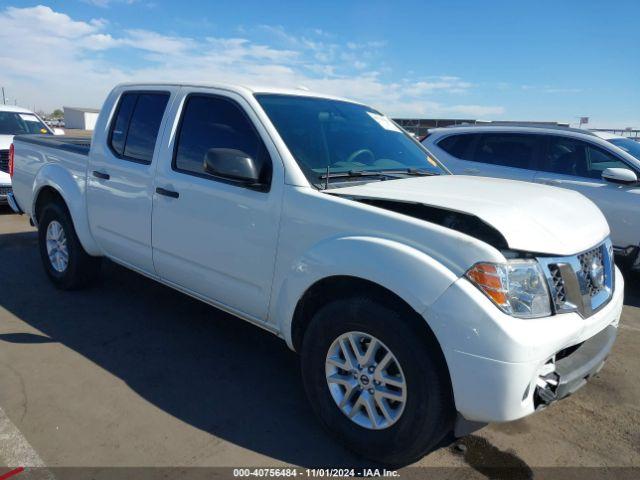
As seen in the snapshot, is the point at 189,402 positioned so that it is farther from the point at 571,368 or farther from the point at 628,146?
the point at 628,146

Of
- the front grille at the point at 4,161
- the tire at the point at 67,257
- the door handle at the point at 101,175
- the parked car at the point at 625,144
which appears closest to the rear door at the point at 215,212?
the door handle at the point at 101,175

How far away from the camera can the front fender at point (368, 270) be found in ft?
7.41

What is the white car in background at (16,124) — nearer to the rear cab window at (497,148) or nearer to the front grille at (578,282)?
the rear cab window at (497,148)

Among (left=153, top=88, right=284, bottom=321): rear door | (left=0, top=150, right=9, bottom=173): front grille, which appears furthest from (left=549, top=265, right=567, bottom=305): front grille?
(left=0, top=150, right=9, bottom=173): front grille

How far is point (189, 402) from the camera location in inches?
122

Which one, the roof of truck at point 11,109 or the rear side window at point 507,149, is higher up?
the rear side window at point 507,149

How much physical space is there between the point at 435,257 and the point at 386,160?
1390 mm

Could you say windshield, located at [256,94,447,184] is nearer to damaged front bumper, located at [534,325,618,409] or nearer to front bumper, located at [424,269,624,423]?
front bumper, located at [424,269,624,423]

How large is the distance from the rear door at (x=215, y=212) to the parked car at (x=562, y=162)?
3.93 m

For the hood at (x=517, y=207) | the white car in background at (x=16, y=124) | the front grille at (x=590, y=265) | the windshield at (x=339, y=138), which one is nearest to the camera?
the hood at (x=517, y=207)

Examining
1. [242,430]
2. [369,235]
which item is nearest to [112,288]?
[242,430]

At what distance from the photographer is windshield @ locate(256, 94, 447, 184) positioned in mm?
3135

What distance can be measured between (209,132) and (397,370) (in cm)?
202

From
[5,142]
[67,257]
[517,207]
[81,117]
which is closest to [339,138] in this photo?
[517,207]
